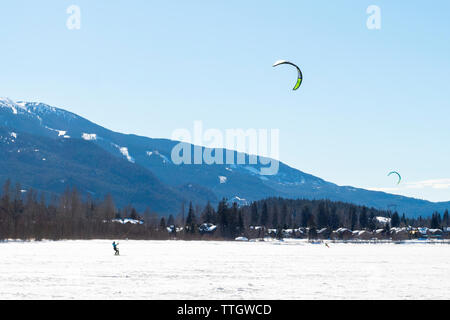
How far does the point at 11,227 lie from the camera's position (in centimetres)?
14212

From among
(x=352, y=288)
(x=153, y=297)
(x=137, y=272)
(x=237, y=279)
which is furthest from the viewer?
(x=137, y=272)

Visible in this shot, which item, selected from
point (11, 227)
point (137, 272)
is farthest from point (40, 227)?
point (137, 272)

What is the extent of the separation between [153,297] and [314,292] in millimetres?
7313

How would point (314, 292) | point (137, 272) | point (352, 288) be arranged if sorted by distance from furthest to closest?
point (137, 272) → point (352, 288) → point (314, 292)
